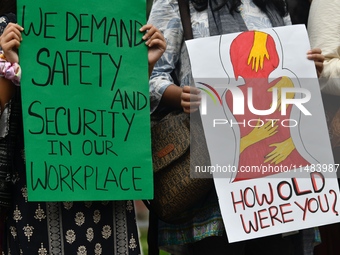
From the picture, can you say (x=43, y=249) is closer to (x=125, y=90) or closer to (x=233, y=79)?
(x=125, y=90)

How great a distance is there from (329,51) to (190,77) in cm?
66

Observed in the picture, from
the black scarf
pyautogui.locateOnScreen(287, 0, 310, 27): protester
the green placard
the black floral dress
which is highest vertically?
pyautogui.locateOnScreen(287, 0, 310, 27): protester

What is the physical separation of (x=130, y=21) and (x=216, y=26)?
1.52 ft

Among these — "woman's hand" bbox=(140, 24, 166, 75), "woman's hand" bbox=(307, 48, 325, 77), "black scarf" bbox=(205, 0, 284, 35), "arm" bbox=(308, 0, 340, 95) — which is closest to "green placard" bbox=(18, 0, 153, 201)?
"woman's hand" bbox=(140, 24, 166, 75)

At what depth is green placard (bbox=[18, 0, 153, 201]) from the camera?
146 inches

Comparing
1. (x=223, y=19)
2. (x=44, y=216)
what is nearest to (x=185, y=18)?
(x=223, y=19)

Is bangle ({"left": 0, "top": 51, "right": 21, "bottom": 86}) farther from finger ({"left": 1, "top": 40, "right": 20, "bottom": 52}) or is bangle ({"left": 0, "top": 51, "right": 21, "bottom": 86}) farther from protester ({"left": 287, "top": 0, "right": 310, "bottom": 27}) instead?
protester ({"left": 287, "top": 0, "right": 310, "bottom": 27})

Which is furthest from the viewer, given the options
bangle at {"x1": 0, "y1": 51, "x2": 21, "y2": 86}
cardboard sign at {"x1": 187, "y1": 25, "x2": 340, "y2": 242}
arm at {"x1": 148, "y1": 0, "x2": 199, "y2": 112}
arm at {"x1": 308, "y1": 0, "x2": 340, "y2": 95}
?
arm at {"x1": 308, "y1": 0, "x2": 340, "y2": 95}

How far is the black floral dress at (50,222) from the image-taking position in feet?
12.3

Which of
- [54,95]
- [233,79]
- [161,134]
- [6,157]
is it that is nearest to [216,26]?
[233,79]

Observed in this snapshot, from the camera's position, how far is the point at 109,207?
3887mm

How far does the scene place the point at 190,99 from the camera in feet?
13.2

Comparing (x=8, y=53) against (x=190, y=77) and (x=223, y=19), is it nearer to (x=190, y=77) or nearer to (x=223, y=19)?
(x=190, y=77)

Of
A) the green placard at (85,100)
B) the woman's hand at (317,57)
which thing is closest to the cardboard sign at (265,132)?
the woman's hand at (317,57)
